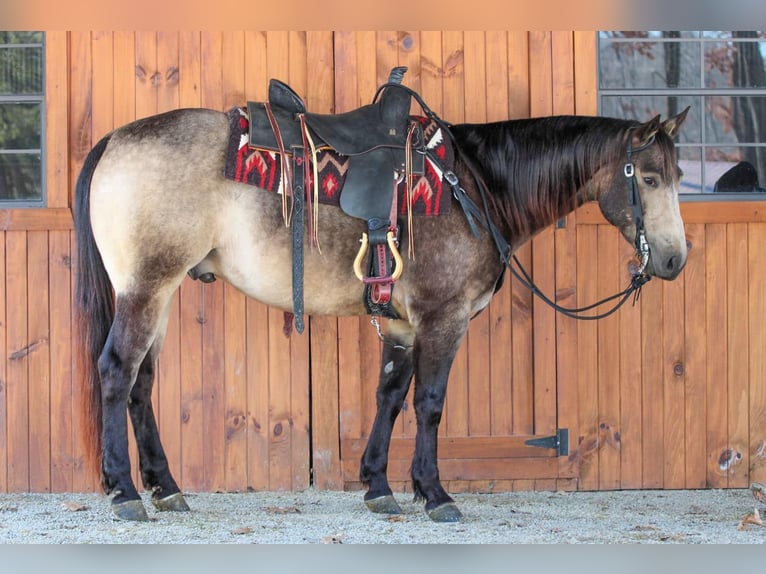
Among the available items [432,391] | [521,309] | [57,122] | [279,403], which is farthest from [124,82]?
[521,309]

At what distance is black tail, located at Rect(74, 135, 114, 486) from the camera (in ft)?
14.1

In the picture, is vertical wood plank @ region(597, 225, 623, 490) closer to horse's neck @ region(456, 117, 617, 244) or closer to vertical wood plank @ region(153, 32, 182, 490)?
horse's neck @ region(456, 117, 617, 244)

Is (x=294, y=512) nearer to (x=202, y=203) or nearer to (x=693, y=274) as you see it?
(x=202, y=203)

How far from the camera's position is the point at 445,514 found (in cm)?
434

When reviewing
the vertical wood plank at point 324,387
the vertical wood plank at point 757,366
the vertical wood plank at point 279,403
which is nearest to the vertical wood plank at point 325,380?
the vertical wood plank at point 324,387

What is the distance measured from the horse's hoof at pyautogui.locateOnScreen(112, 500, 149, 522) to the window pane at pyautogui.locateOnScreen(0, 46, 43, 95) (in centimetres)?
246

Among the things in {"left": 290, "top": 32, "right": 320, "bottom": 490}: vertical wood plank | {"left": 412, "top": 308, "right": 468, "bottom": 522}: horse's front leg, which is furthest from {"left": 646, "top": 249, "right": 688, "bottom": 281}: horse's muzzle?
{"left": 290, "top": 32, "right": 320, "bottom": 490}: vertical wood plank

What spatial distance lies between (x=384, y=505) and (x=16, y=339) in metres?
2.30

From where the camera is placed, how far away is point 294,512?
4688 millimetres

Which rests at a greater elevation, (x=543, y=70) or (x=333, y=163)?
(x=543, y=70)

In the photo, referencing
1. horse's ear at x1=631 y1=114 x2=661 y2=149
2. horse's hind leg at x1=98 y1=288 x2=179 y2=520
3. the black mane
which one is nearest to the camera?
horse's hind leg at x1=98 y1=288 x2=179 y2=520

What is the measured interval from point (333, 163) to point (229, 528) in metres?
1.78

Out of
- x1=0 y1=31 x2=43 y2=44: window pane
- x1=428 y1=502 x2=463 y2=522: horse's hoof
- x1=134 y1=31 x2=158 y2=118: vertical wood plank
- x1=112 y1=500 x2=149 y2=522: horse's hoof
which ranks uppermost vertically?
x1=0 y1=31 x2=43 y2=44: window pane

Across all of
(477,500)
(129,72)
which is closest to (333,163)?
(129,72)
